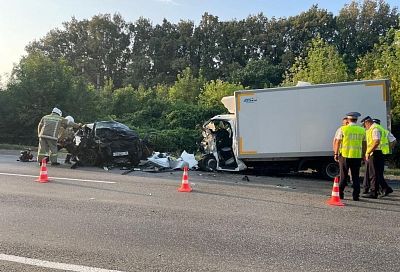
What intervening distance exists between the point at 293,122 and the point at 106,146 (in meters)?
5.92

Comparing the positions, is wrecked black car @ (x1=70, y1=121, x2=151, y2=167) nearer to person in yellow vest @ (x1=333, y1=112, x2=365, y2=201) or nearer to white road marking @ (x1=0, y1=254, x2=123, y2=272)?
person in yellow vest @ (x1=333, y1=112, x2=365, y2=201)

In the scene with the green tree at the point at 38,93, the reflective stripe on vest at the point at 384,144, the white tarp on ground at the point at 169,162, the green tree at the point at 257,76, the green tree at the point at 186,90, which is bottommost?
the white tarp on ground at the point at 169,162

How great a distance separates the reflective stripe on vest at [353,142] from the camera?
8930 millimetres

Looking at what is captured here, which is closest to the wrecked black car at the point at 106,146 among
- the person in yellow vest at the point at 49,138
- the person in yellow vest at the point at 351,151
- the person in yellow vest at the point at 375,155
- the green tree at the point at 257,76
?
the person in yellow vest at the point at 49,138

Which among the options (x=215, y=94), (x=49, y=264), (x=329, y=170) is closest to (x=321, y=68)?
(x=215, y=94)

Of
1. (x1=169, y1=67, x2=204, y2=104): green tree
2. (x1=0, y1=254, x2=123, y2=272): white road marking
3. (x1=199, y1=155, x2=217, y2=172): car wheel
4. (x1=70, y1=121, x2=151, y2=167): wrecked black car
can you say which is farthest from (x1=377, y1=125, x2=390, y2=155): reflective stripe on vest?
(x1=169, y1=67, x2=204, y2=104): green tree

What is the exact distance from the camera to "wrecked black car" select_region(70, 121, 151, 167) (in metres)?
14.2

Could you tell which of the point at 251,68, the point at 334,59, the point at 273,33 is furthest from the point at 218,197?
the point at 273,33

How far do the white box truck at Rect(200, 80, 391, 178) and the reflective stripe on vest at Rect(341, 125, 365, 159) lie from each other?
3.41 meters

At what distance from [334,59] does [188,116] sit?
9337 millimetres

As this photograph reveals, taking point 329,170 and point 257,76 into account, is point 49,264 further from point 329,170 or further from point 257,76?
point 257,76

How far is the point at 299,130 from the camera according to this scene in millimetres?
12727

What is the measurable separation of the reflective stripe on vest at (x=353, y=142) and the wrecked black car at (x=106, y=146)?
747 cm

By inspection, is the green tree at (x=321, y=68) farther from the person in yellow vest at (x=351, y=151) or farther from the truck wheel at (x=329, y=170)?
the person in yellow vest at (x=351, y=151)
